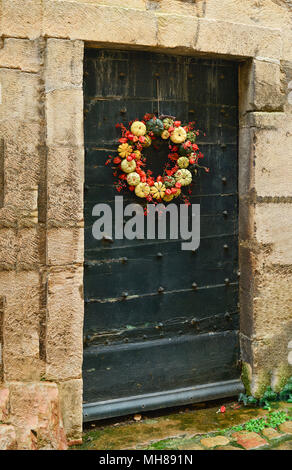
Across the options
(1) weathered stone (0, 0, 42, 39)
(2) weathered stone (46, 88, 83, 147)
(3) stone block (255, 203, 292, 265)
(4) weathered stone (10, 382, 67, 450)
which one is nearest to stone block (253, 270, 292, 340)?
(3) stone block (255, 203, 292, 265)

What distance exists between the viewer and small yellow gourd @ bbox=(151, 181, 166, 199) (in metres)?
3.38

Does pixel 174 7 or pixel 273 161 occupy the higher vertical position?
pixel 174 7

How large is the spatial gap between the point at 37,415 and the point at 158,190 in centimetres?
163

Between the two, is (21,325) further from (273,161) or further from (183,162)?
(273,161)

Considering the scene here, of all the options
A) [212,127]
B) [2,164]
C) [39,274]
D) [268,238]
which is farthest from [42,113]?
[268,238]

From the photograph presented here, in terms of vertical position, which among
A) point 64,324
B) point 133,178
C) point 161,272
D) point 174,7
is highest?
point 174,7

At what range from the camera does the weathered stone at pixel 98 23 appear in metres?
2.99

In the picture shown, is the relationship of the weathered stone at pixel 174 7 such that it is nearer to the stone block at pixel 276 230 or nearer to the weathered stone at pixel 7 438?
the stone block at pixel 276 230

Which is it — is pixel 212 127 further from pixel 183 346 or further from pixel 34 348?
pixel 34 348

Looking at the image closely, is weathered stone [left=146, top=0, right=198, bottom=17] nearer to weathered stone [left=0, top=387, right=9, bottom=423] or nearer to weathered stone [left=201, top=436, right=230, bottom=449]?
weathered stone [left=0, top=387, right=9, bottom=423]

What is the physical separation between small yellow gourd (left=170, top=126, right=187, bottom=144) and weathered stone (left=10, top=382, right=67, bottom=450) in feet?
5.95

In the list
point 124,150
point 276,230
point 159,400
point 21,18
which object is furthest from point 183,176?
point 159,400

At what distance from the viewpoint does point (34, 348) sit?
3.09 m

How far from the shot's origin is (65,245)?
122 inches
